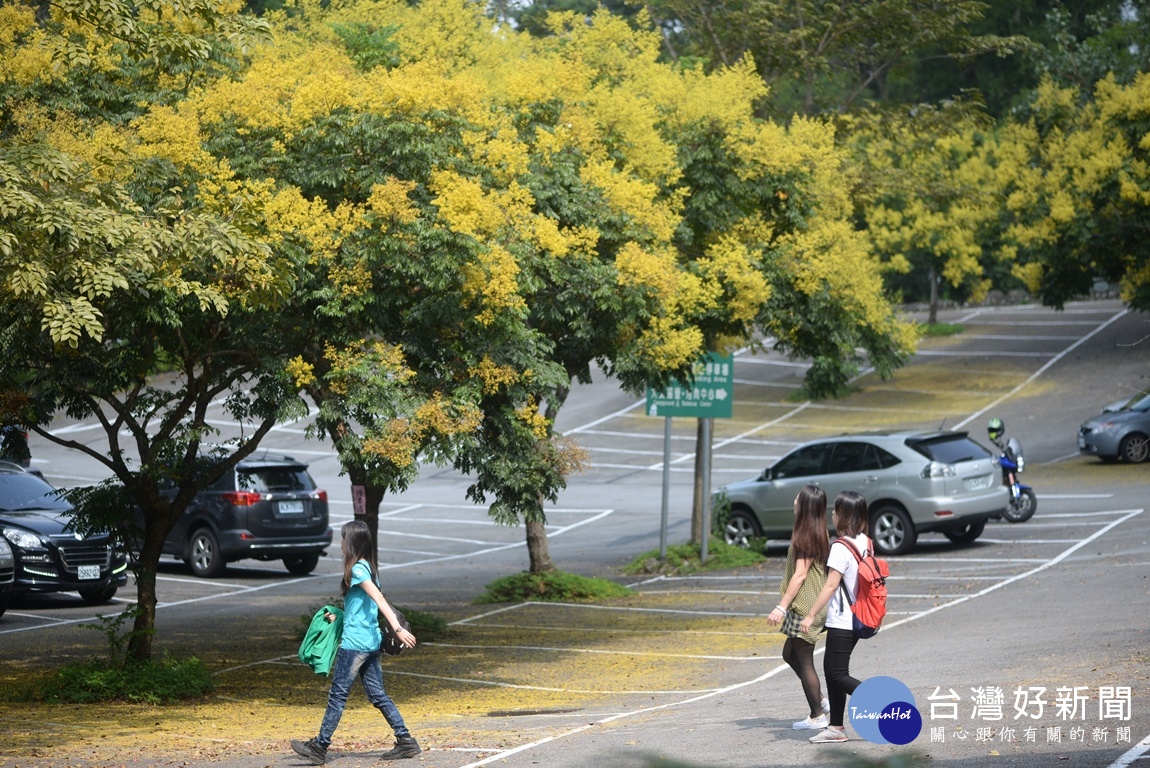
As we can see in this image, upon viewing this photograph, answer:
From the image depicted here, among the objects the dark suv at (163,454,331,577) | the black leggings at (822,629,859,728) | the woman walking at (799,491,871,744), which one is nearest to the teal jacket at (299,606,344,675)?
the woman walking at (799,491,871,744)

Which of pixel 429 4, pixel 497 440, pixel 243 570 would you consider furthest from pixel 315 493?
pixel 497 440

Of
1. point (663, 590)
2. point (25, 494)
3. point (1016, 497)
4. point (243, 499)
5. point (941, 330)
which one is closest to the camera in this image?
point (25, 494)

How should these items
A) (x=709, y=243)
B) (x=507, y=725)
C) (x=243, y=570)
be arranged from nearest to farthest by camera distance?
(x=507, y=725) < (x=709, y=243) < (x=243, y=570)

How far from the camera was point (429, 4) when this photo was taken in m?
17.2

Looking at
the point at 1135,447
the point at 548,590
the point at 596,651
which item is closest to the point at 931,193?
the point at 1135,447

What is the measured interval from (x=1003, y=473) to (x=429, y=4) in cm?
1146

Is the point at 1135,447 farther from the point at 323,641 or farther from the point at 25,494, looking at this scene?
the point at 323,641

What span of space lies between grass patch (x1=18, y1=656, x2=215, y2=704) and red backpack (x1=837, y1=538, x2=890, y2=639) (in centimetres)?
595

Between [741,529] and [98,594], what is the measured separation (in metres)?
9.53

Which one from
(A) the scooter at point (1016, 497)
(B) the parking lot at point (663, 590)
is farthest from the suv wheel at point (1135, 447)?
(A) the scooter at point (1016, 497)

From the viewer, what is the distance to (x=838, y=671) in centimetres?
796

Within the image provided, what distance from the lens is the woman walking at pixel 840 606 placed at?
7.98 metres

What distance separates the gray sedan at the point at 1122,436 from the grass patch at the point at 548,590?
43.7 feet

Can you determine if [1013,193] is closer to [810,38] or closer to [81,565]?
[810,38]
